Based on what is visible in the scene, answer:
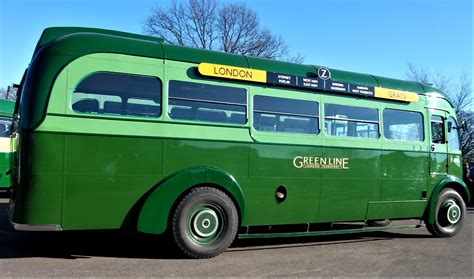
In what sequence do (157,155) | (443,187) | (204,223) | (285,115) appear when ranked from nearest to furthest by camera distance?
(157,155) < (204,223) < (285,115) < (443,187)

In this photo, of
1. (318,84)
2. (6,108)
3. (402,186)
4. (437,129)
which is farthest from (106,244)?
(6,108)

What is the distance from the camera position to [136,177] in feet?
22.0

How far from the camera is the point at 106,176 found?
21.5ft

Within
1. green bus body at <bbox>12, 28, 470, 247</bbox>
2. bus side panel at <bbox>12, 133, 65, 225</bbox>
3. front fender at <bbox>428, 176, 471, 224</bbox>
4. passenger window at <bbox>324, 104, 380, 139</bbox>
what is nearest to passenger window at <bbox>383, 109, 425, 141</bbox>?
Answer: passenger window at <bbox>324, 104, 380, 139</bbox>

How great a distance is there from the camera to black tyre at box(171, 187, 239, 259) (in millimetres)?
6914

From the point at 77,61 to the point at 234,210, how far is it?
3114 mm

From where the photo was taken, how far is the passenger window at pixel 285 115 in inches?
304

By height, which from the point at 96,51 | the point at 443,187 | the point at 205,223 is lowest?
the point at 205,223

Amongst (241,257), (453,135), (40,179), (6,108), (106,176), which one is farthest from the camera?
(6,108)

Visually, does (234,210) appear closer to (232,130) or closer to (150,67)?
(232,130)

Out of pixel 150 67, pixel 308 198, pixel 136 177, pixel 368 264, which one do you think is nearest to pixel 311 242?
pixel 308 198

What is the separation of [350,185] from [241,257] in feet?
8.25

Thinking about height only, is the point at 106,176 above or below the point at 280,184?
above

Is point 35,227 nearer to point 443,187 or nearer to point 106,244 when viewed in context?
point 106,244
